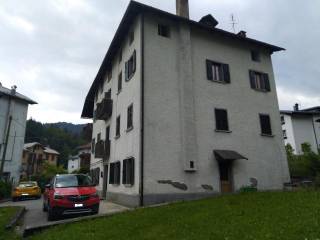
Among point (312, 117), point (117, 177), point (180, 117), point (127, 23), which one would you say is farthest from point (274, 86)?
point (312, 117)

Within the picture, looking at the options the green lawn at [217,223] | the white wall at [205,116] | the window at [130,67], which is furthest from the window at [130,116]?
the green lawn at [217,223]

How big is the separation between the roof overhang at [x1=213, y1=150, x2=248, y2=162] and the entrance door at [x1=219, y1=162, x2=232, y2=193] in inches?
15.4

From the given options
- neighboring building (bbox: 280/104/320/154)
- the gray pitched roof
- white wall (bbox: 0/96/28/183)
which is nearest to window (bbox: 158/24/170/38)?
the gray pitched roof

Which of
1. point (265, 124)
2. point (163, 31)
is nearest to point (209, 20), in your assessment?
point (163, 31)

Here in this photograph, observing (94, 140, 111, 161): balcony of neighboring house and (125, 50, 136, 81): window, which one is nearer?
(125, 50, 136, 81): window

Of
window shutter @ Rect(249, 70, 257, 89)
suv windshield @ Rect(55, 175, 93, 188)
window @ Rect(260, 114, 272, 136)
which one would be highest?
window shutter @ Rect(249, 70, 257, 89)

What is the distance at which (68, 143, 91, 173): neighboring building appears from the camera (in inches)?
1425

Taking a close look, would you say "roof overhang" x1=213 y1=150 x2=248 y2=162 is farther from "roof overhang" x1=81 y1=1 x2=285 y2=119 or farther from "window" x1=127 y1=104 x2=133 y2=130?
"roof overhang" x1=81 y1=1 x2=285 y2=119

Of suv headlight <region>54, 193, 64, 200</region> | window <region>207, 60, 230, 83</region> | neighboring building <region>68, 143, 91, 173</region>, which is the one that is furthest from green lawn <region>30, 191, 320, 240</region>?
neighboring building <region>68, 143, 91, 173</region>

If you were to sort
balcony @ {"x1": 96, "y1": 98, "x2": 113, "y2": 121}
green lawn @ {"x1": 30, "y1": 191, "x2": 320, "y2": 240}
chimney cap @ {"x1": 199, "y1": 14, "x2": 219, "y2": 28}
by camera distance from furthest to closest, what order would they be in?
1. balcony @ {"x1": 96, "y1": 98, "x2": 113, "y2": 121}
2. chimney cap @ {"x1": 199, "y1": 14, "x2": 219, "y2": 28}
3. green lawn @ {"x1": 30, "y1": 191, "x2": 320, "y2": 240}

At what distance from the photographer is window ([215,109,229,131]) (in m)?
17.0

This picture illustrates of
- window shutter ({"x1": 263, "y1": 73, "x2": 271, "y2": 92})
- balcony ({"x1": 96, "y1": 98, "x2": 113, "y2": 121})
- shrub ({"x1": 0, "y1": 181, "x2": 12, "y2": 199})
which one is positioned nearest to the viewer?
window shutter ({"x1": 263, "y1": 73, "x2": 271, "y2": 92})

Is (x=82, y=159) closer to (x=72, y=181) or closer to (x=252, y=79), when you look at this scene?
(x=72, y=181)

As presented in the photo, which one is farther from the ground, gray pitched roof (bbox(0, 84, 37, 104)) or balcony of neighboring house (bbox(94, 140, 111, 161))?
gray pitched roof (bbox(0, 84, 37, 104))
